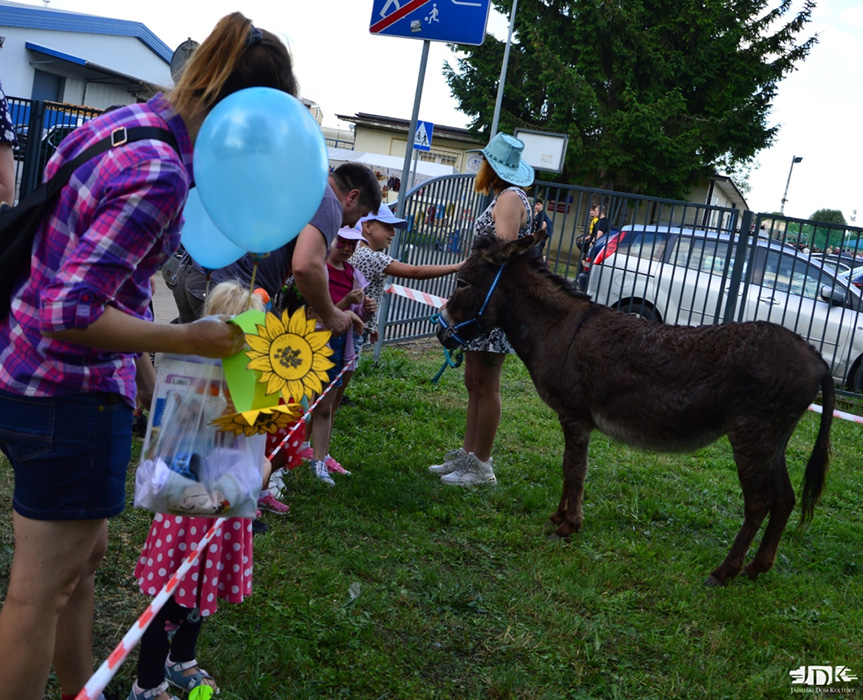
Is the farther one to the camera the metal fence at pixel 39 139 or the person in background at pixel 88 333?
the metal fence at pixel 39 139

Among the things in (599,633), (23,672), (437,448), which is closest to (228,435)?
(23,672)

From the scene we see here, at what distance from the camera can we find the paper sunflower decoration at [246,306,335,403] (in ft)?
6.73

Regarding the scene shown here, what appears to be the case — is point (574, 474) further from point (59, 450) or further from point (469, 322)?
point (59, 450)

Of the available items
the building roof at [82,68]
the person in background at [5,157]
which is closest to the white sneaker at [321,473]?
the person in background at [5,157]

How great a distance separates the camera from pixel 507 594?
3.82 meters

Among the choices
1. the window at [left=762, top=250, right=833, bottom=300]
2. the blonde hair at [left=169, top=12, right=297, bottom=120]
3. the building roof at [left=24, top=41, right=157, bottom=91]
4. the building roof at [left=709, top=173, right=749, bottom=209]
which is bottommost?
the blonde hair at [left=169, top=12, right=297, bottom=120]

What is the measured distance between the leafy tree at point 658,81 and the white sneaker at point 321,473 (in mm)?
25773

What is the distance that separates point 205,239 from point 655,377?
263 cm

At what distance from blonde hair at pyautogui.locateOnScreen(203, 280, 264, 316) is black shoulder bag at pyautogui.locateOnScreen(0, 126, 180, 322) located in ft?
2.52

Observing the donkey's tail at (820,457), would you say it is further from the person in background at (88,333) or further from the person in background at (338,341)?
the person in background at (88,333)

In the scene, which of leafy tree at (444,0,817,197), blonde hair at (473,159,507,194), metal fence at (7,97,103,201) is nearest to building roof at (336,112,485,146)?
leafy tree at (444,0,817,197)

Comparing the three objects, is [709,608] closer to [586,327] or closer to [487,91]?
[586,327]

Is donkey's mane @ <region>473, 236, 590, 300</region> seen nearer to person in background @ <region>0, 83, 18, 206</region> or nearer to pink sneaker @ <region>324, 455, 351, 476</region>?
pink sneaker @ <region>324, 455, 351, 476</region>

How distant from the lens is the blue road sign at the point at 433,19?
6.27 m
